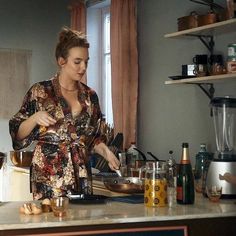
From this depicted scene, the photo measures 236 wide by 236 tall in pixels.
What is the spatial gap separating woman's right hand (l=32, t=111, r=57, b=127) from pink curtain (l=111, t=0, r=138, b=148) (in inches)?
86.2

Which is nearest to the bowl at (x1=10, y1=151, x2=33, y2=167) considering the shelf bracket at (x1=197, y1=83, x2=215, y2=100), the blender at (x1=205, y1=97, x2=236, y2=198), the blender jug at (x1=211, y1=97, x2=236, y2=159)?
the shelf bracket at (x1=197, y1=83, x2=215, y2=100)

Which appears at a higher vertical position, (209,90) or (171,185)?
(209,90)

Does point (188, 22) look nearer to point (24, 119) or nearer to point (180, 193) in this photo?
point (24, 119)

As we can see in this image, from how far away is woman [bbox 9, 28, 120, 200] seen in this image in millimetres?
2920

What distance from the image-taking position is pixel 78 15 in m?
5.95

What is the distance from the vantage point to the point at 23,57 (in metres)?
6.21

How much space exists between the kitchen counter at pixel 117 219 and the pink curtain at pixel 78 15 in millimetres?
3500

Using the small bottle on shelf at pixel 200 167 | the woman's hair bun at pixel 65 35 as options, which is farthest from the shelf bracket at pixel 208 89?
the woman's hair bun at pixel 65 35

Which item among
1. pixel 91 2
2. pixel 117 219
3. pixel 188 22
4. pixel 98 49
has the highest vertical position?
pixel 91 2

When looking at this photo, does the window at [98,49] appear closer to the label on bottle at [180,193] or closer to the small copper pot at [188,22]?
the small copper pot at [188,22]

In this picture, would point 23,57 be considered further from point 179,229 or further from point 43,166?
point 179,229

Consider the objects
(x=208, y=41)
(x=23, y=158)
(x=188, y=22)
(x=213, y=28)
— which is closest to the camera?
(x=213, y=28)

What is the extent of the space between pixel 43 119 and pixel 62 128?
0.75 feet

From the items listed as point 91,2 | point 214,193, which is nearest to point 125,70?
point 91,2
